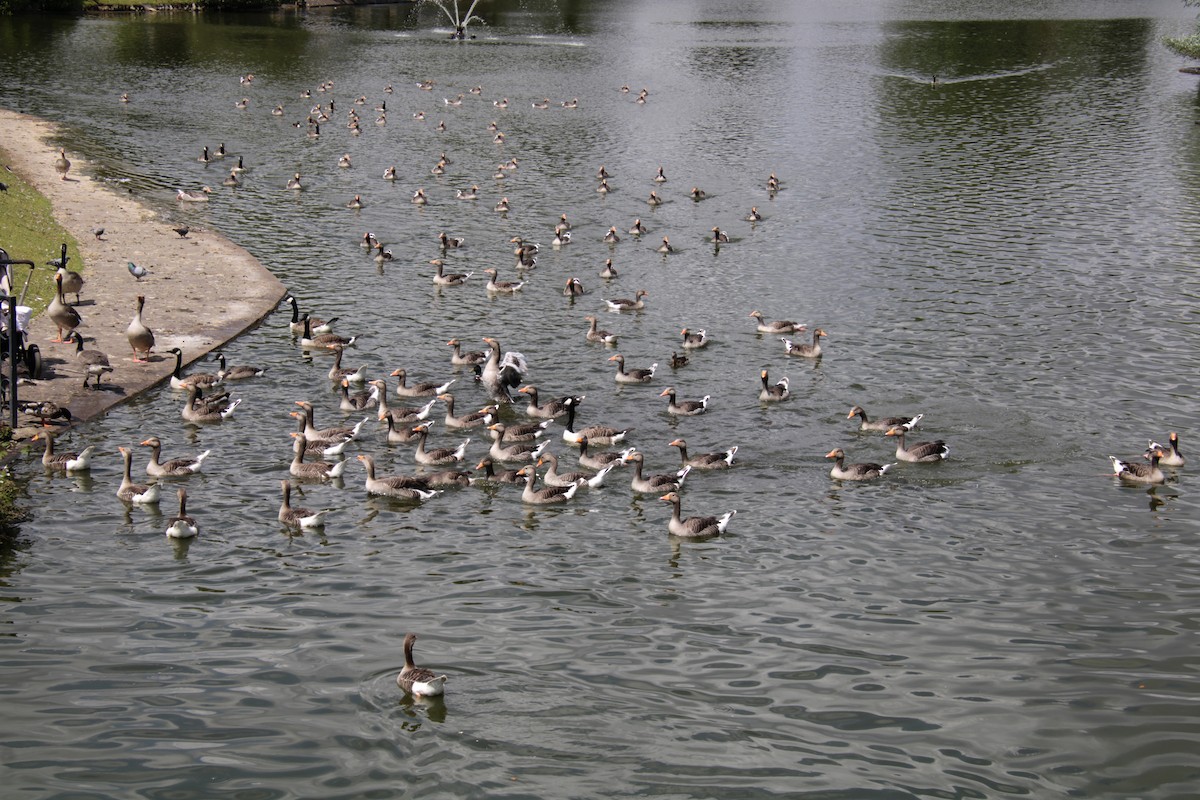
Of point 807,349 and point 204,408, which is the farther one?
point 807,349

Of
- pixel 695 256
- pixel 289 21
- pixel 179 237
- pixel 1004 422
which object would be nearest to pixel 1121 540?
pixel 1004 422

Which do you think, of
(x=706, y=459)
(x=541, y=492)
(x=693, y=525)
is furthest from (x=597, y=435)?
(x=693, y=525)

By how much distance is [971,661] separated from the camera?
21250mm

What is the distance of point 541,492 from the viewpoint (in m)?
28.0

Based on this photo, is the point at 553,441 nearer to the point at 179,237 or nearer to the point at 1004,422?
the point at 1004,422

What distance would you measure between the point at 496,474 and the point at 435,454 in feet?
5.22

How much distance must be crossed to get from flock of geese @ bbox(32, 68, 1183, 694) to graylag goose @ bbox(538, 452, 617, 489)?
0.04 m

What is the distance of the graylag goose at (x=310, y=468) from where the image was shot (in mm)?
28734

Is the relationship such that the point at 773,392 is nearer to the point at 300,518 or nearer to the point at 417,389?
the point at 417,389

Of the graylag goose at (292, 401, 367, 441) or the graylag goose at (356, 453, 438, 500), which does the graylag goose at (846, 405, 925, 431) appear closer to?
the graylag goose at (356, 453, 438, 500)

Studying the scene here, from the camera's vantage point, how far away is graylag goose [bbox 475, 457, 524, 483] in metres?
28.9

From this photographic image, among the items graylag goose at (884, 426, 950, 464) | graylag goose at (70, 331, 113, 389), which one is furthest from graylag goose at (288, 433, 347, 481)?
graylag goose at (884, 426, 950, 464)

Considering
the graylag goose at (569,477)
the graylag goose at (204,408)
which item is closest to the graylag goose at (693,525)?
the graylag goose at (569,477)

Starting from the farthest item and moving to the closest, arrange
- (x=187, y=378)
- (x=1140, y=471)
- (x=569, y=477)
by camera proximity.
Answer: (x=187, y=378) → (x=569, y=477) → (x=1140, y=471)
